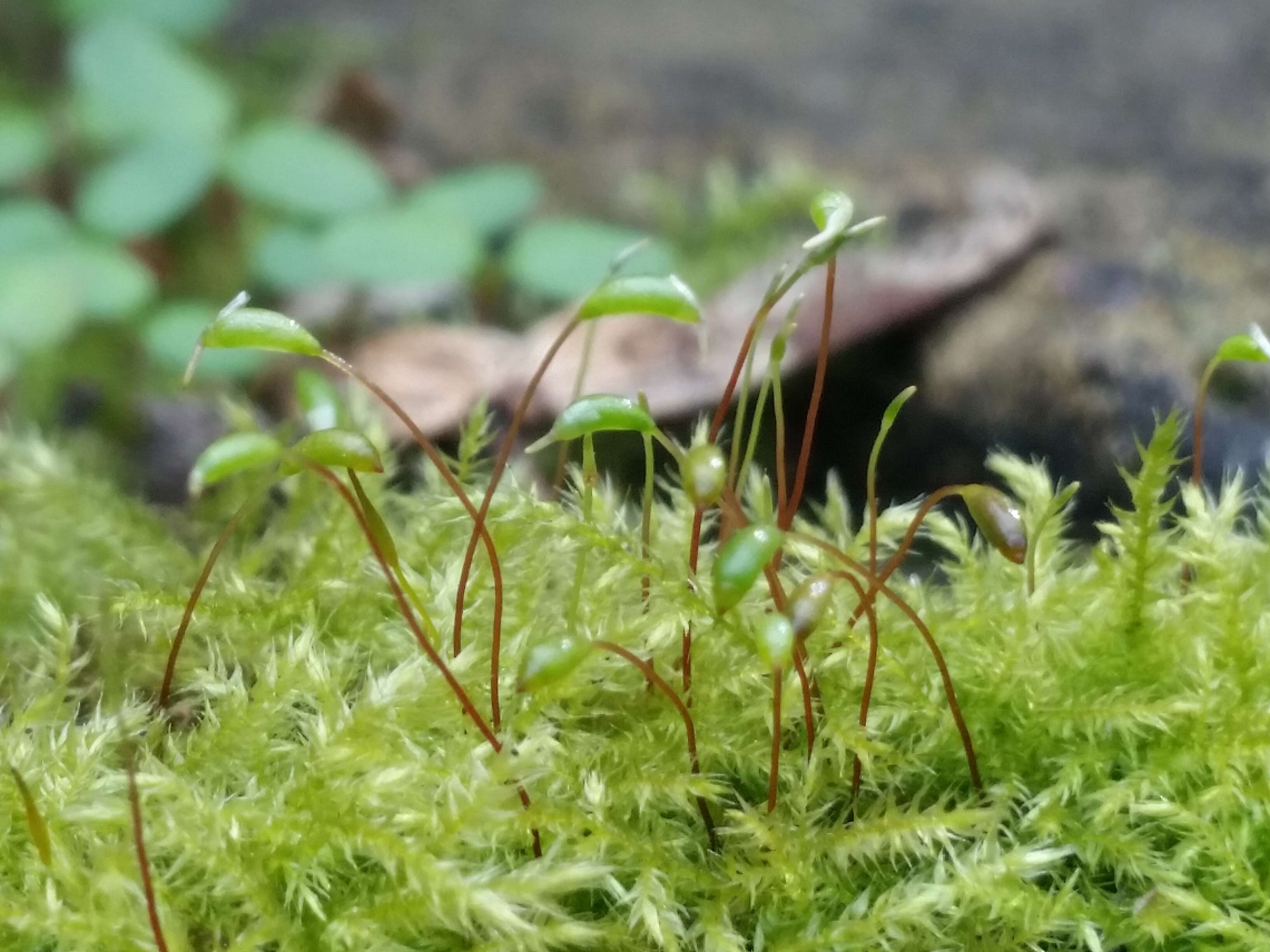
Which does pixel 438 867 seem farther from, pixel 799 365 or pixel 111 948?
pixel 799 365

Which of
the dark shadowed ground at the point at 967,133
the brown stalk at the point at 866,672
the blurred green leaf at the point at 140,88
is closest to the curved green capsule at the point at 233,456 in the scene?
the brown stalk at the point at 866,672

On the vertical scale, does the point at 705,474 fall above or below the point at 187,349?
above

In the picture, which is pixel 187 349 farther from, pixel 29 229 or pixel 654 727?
pixel 654 727

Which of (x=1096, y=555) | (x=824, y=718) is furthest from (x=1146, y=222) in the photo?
(x=824, y=718)

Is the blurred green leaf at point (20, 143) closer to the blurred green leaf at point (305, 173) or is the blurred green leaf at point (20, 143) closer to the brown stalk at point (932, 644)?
the blurred green leaf at point (305, 173)

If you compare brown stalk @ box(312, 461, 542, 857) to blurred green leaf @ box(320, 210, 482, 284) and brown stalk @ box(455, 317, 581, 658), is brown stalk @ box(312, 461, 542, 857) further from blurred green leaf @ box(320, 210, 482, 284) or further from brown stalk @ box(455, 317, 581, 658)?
blurred green leaf @ box(320, 210, 482, 284)

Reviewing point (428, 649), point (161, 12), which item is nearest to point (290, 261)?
point (161, 12)
